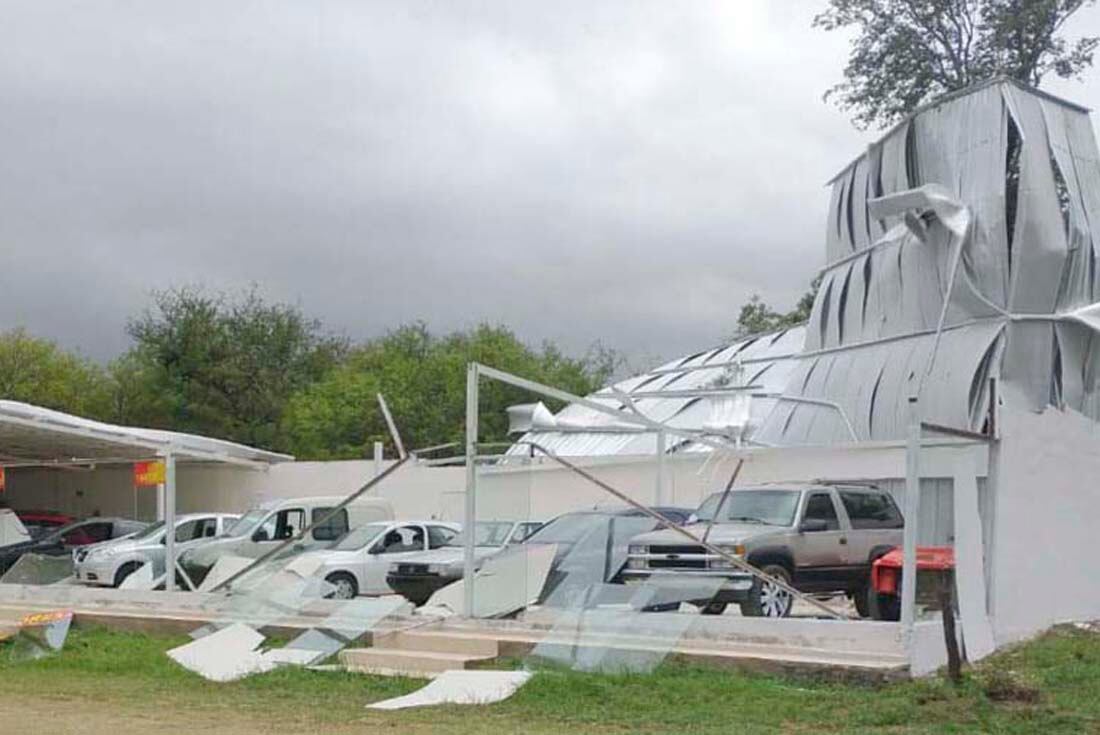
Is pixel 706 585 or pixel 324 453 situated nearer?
pixel 706 585

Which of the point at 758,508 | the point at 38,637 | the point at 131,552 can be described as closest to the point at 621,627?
the point at 758,508

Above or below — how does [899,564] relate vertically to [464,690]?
above

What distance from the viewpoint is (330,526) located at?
23172mm

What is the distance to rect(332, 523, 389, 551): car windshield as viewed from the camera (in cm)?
2123

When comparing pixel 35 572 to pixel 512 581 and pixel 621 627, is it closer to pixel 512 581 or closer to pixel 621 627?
pixel 512 581

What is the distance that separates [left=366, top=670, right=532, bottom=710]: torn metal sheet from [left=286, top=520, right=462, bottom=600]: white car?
23.1 ft

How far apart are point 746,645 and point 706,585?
1545 millimetres

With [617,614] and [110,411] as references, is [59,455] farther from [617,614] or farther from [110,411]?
[110,411]

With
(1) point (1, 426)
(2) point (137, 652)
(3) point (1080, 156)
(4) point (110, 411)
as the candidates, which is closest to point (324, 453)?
(4) point (110, 411)

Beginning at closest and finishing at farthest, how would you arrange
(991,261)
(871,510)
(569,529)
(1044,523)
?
(1044,523), (569,529), (871,510), (991,261)

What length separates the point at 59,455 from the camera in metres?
29.8

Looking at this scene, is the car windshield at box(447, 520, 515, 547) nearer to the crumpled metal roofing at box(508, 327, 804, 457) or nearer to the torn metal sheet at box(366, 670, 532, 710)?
the torn metal sheet at box(366, 670, 532, 710)

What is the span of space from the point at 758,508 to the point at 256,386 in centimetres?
4086

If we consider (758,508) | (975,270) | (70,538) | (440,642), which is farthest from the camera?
(70,538)
